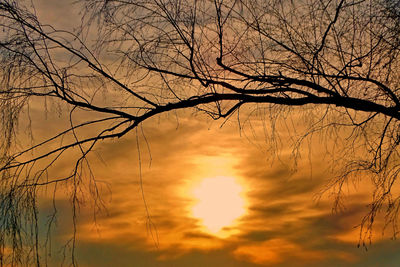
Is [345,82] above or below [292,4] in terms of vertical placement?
below

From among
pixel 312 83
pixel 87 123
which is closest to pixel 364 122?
pixel 312 83

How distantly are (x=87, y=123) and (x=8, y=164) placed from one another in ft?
2.36

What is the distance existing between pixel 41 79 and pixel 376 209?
2.94 meters

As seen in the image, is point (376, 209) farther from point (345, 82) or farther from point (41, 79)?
point (41, 79)

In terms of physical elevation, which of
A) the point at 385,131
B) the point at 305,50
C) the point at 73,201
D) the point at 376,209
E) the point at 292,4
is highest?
the point at 292,4

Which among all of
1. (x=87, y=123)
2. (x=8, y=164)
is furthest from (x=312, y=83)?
(x=8, y=164)

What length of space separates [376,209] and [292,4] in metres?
1.81

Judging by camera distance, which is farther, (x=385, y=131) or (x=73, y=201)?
(x=385, y=131)

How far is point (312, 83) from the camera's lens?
4.39m

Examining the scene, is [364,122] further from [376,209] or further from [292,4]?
[292,4]

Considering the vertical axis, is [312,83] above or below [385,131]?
above

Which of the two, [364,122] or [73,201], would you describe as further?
[364,122]

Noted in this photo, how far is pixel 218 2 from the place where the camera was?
14.5ft

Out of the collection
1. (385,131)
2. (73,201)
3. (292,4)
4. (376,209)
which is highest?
(292,4)
